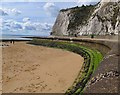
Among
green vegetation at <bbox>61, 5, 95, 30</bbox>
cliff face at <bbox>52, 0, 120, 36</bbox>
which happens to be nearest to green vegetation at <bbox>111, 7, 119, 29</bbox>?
cliff face at <bbox>52, 0, 120, 36</bbox>

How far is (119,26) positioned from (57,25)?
6568 centimetres

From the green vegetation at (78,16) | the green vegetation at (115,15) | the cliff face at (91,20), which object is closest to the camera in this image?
the green vegetation at (115,15)

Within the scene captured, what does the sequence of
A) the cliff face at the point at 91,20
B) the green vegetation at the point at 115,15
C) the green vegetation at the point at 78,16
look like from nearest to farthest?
1. the green vegetation at the point at 115,15
2. the cliff face at the point at 91,20
3. the green vegetation at the point at 78,16

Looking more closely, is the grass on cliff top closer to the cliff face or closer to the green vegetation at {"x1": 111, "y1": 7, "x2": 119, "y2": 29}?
the cliff face

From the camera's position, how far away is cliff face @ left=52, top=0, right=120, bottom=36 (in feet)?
271

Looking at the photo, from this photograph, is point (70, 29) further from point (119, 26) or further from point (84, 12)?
point (119, 26)

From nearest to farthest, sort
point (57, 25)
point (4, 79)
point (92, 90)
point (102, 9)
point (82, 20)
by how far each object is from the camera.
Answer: point (92, 90) < point (4, 79) < point (102, 9) < point (82, 20) < point (57, 25)

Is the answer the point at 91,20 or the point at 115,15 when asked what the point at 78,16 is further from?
the point at 115,15

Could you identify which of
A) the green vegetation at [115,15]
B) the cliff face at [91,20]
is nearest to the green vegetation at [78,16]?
the cliff face at [91,20]

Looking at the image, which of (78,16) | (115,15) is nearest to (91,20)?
(115,15)

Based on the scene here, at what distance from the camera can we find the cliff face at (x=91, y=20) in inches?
3253

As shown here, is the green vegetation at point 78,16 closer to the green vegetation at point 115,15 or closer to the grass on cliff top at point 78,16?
the grass on cliff top at point 78,16

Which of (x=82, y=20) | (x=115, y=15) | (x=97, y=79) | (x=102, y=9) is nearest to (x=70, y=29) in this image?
(x=82, y=20)

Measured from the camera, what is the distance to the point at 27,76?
1725 centimetres
